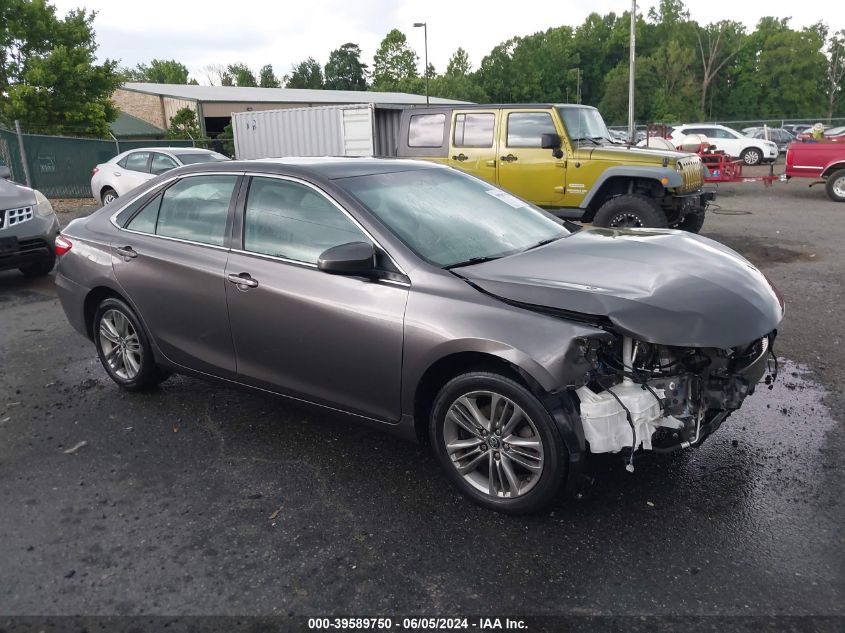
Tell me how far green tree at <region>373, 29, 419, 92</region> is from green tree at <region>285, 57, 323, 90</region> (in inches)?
621

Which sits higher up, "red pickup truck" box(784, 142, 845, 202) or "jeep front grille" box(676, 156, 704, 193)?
"jeep front grille" box(676, 156, 704, 193)

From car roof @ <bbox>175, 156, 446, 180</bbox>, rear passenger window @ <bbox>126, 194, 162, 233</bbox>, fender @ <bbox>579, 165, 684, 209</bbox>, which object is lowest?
fender @ <bbox>579, 165, 684, 209</bbox>

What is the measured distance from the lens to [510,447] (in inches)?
125

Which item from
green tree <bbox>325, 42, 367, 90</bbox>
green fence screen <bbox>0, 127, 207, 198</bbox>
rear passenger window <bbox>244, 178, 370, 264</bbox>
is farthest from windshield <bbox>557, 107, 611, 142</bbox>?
green tree <bbox>325, 42, 367, 90</bbox>

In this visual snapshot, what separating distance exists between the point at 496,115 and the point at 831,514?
8.09 metres

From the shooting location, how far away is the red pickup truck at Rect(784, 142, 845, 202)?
51.5 feet

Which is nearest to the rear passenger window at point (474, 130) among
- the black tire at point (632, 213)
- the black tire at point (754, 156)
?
the black tire at point (632, 213)

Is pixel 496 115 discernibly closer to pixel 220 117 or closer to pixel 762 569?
pixel 762 569

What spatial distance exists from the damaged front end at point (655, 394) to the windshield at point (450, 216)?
3.11 feet

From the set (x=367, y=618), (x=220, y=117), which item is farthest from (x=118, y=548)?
(x=220, y=117)

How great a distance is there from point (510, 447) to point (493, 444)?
8cm

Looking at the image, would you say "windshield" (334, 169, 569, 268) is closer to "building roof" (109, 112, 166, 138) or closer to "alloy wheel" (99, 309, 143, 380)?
"alloy wheel" (99, 309, 143, 380)

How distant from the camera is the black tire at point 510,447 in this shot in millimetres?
2998

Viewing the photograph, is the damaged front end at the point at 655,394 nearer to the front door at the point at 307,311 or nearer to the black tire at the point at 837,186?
the front door at the point at 307,311
